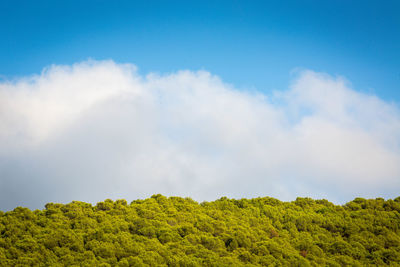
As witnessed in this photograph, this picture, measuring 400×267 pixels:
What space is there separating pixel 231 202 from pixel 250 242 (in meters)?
6.56

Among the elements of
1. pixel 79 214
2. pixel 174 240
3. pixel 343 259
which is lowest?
pixel 343 259

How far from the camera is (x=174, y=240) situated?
21.9 meters

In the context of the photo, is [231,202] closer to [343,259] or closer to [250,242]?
[250,242]

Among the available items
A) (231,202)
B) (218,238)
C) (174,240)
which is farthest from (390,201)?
(174,240)

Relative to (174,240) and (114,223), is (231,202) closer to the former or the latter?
(174,240)

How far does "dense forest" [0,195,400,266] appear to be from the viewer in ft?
65.4

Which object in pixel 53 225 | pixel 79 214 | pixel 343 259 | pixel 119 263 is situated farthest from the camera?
pixel 79 214

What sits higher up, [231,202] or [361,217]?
[231,202]

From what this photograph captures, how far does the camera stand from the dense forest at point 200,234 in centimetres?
1994

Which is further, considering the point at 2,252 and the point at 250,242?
the point at 250,242

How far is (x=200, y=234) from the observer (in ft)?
73.7

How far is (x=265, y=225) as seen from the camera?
982 inches

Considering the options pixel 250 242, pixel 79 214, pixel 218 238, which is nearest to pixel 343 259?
pixel 250 242

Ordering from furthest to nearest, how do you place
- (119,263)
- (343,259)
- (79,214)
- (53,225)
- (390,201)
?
(390,201) → (79,214) → (53,225) → (343,259) → (119,263)
